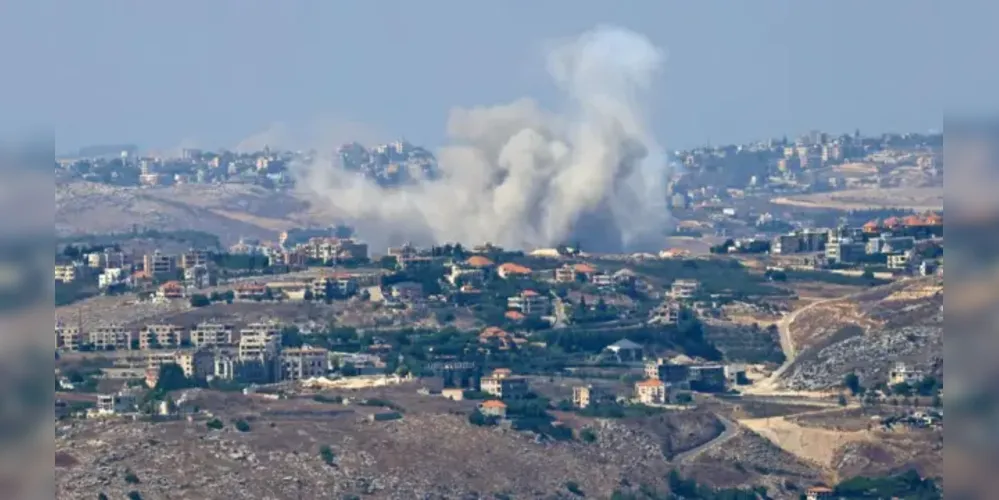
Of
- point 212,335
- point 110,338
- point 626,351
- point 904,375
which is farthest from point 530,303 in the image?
point 904,375

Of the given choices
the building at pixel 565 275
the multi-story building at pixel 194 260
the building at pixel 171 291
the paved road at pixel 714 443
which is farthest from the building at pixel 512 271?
the paved road at pixel 714 443

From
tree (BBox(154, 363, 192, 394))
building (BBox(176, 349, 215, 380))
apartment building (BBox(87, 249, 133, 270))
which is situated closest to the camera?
tree (BBox(154, 363, 192, 394))

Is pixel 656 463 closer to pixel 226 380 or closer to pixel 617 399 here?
pixel 617 399

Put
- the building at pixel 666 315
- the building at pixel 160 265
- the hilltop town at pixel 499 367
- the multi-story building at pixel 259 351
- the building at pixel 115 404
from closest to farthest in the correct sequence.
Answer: the hilltop town at pixel 499 367 < the building at pixel 115 404 < the multi-story building at pixel 259 351 < the building at pixel 666 315 < the building at pixel 160 265

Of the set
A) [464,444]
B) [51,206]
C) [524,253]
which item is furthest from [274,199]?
[51,206]

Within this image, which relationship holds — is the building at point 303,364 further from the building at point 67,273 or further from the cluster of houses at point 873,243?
the cluster of houses at point 873,243

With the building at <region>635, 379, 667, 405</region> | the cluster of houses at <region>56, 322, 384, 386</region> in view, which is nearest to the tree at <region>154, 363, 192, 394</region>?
the cluster of houses at <region>56, 322, 384, 386</region>

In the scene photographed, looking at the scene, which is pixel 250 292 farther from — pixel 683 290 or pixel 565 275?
pixel 683 290

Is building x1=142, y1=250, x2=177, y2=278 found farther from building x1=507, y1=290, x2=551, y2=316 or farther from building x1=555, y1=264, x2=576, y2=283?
building x1=507, y1=290, x2=551, y2=316
